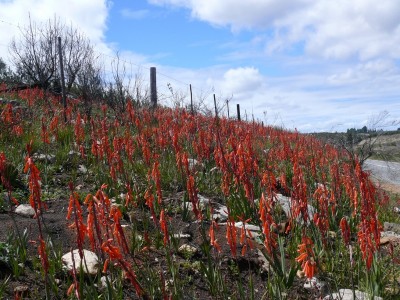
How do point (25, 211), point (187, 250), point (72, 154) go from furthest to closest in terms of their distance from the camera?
1. point (72, 154)
2. point (25, 211)
3. point (187, 250)

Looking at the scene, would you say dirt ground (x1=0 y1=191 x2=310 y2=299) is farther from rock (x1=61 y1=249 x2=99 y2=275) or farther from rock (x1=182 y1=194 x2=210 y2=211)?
rock (x1=182 y1=194 x2=210 y2=211)

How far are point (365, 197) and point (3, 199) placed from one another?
423 cm

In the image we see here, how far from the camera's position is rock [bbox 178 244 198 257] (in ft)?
14.0

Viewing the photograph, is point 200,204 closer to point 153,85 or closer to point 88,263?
point 88,263

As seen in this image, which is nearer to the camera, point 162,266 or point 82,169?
point 162,266

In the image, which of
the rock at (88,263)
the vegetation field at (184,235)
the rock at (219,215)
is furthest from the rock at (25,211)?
the rock at (219,215)

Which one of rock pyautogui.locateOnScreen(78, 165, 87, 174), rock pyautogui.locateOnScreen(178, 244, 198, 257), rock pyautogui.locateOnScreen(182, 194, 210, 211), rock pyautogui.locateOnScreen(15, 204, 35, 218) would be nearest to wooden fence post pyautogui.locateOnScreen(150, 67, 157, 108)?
rock pyautogui.locateOnScreen(78, 165, 87, 174)

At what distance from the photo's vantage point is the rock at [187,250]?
426 centimetres

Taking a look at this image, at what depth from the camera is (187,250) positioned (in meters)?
4.30

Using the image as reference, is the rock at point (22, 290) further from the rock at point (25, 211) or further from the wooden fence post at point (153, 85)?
the wooden fence post at point (153, 85)

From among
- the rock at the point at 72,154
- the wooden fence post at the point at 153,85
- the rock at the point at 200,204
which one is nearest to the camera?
the rock at the point at 200,204

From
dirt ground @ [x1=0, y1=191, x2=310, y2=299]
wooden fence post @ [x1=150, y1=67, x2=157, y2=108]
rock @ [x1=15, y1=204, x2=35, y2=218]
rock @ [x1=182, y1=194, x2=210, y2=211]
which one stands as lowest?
dirt ground @ [x1=0, y1=191, x2=310, y2=299]

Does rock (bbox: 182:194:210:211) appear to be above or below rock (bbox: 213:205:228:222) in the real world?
above

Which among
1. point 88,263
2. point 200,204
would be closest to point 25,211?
point 88,263
